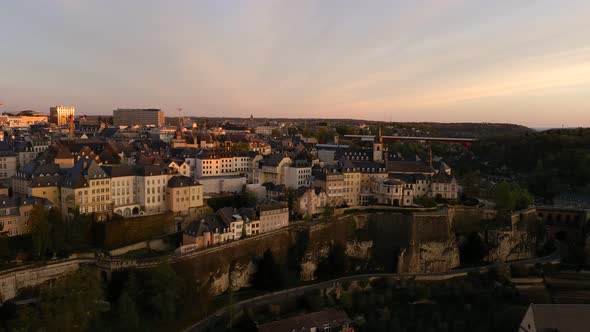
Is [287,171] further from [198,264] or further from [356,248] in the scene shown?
[198,264]

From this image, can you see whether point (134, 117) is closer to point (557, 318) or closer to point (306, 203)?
point (306, 203)

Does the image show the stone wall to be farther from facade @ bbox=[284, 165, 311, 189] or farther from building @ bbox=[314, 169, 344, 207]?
facade @ bbox=[284, 165, 311, 189]

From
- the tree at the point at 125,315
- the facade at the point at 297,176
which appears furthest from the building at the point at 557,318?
the facade at the point at 297,176

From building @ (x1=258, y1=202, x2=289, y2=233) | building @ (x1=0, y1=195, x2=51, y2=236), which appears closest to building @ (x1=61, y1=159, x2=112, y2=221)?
building @ (x1=0, y1=195, x2=51, y2=236)

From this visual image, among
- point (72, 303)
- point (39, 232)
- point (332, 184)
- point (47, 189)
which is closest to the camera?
point (72, 303)

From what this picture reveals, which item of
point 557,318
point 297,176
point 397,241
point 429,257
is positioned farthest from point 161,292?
point 429,257

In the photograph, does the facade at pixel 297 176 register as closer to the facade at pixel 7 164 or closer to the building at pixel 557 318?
the building at pixel 557 318

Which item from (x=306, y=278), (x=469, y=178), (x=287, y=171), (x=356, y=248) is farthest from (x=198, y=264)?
(x=469, y=178)
